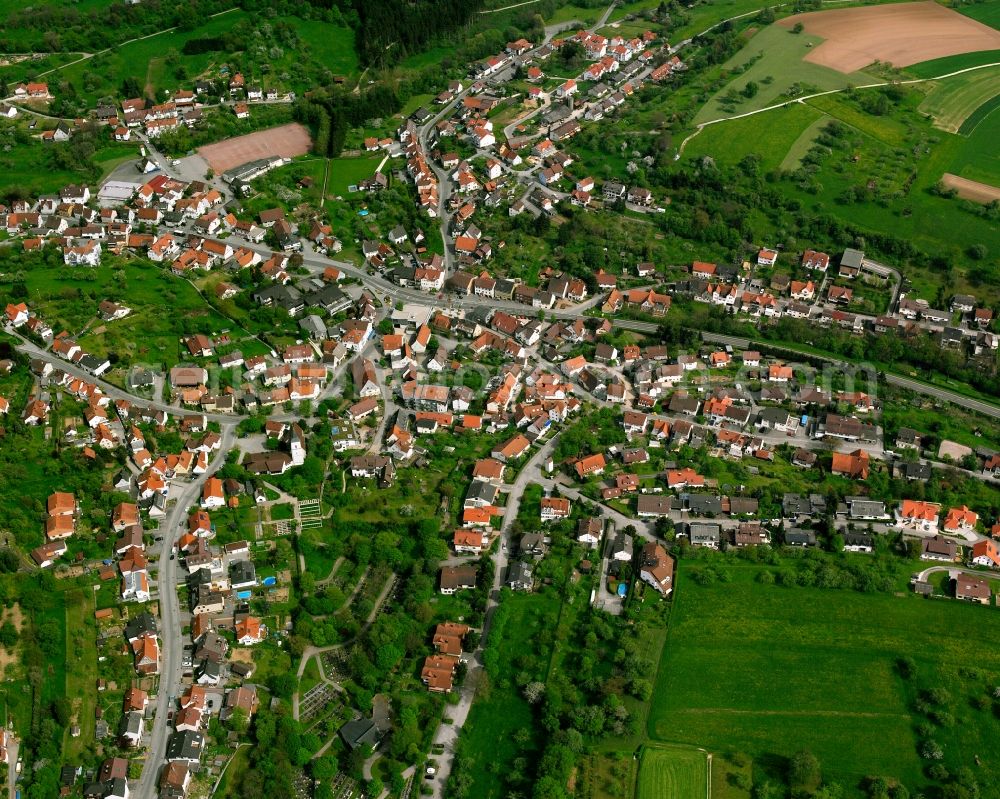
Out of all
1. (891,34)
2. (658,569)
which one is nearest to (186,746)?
(658,569)

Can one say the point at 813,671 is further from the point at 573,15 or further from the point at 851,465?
the point at 573,15

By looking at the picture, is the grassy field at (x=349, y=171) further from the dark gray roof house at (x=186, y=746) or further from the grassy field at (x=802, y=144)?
the dark gray roof house at (x=186, y=746)

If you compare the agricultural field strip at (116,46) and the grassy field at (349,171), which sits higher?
the agricultural field strip at (116,46)

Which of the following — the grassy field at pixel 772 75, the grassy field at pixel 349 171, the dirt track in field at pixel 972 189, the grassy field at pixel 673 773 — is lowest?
the grassy field at pixel 673 773

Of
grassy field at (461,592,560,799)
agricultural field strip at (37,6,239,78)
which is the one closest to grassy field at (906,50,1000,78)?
agricultural field strip at (37,6,239,78)

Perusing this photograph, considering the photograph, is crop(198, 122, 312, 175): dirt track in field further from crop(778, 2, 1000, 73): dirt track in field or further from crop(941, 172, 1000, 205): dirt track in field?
crop(941, 172, 1000, 205): dirt track in field

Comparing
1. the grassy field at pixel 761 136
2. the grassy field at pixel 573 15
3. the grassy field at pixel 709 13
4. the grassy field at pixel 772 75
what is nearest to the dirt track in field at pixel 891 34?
the grassy field at pixel 772 75

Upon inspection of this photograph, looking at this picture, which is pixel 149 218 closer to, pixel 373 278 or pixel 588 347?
pixel 373 278
